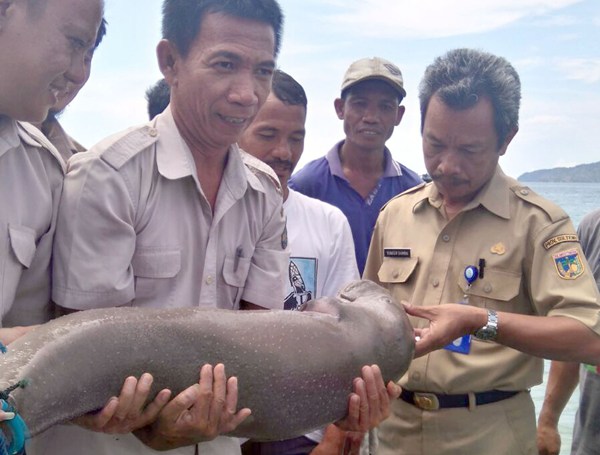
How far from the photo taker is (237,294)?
343 centimetres

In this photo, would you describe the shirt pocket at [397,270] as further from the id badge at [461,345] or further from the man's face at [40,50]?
the man's face at [40,50]

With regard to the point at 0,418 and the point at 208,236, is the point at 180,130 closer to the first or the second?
the point at 208,236

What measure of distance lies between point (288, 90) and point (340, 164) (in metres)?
1.17

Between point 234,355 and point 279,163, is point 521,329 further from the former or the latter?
point 279,163

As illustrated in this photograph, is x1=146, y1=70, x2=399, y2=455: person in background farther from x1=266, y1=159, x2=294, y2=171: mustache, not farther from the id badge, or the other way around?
the id badge

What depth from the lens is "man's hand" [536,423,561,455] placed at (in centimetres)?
469

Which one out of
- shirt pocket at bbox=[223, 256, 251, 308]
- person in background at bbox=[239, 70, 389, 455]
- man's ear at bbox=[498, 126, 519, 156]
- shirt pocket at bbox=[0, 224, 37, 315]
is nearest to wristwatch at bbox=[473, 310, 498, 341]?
person in background at bbox=[239, 70, 389, 455]

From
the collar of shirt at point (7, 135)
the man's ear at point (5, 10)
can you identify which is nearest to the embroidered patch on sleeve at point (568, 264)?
the collar of shirt at point (7, 135)

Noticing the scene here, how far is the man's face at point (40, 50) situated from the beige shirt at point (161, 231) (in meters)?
0.32

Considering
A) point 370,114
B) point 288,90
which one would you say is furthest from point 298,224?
point 370,114

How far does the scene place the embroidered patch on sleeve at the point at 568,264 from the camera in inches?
150

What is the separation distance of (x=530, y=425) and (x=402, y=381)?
709 millimetres

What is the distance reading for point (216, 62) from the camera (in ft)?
10.5

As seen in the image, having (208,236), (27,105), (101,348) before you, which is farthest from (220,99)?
(101,348)
